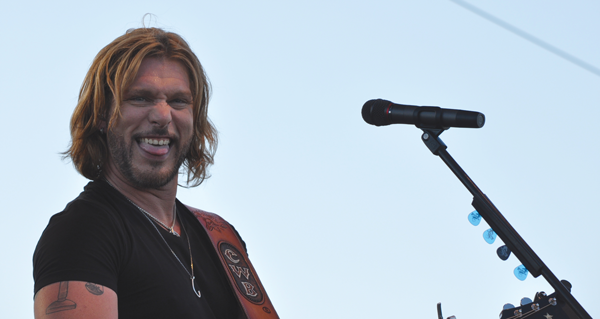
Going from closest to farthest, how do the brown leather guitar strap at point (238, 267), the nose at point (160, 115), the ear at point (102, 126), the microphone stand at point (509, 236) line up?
the microphone stand at point (509, 236) < the nose at point (160, 115) < the ear at point (102, 126) < the brown leather guitar strap at point (238, 267)

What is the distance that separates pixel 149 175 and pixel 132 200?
12cm

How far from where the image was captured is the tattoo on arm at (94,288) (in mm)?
1687

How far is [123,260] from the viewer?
1.90 meters

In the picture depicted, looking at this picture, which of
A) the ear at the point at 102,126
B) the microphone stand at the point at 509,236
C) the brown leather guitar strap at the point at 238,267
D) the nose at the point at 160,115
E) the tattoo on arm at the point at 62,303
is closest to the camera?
the tattoo on arm at the point at 62,303

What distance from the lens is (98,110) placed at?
2256 millimetres

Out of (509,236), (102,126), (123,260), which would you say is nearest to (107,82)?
(102,126)

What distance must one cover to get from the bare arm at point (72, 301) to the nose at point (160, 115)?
28.7 inches

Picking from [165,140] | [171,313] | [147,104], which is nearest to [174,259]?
[171,313]

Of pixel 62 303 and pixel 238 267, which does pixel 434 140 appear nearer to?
pixel 238 267

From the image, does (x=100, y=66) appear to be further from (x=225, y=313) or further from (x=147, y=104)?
(x=225, y=313)

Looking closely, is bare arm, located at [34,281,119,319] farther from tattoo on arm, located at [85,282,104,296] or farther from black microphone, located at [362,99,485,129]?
black microphone, located at [362,99,485,129]

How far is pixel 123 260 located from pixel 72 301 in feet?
0.90

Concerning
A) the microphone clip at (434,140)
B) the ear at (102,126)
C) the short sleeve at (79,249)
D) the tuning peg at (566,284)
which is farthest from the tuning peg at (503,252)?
the ear at (102,126)

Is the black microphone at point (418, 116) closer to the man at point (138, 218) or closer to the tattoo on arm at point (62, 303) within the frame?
the man at point (138, 218)
